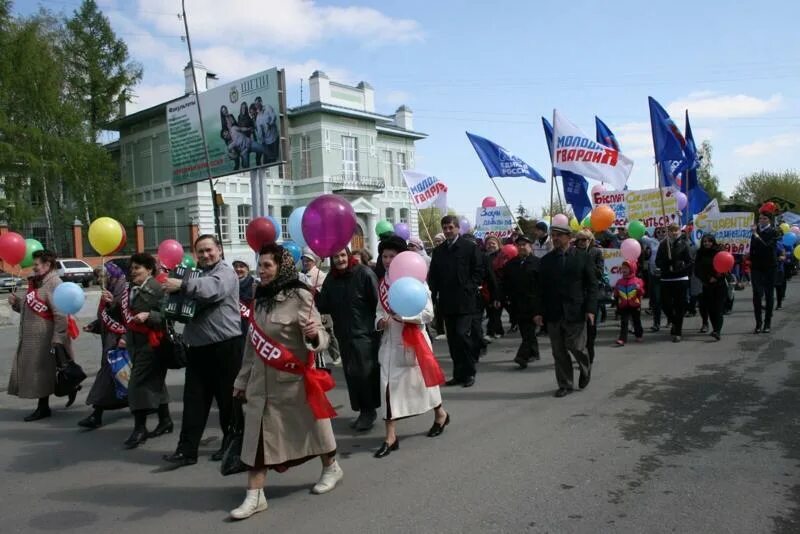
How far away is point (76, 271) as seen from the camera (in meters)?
27.7

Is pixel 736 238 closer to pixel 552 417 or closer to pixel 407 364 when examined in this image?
pixel 552 417

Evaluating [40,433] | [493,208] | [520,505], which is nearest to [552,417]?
[520,505]

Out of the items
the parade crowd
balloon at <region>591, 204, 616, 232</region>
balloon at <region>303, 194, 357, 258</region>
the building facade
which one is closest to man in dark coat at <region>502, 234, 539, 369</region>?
the parade crowd

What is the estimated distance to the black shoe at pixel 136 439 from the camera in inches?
218

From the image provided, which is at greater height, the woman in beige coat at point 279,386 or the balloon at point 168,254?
the balloon at point 168,254

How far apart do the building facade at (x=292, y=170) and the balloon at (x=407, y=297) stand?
33.5 metres

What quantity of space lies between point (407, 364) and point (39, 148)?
3274 cm

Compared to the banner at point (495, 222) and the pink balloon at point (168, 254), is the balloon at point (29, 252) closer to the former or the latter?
the pink balloon at point (168, 254)

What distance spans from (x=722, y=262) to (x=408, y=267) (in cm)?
639

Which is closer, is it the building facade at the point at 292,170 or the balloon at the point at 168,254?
the balloon at the point at 168,254

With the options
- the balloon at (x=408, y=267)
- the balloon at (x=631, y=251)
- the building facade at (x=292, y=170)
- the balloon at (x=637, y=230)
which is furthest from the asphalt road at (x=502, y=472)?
the building facade at (x=292, y=170)

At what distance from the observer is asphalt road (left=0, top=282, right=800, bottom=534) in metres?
3.73

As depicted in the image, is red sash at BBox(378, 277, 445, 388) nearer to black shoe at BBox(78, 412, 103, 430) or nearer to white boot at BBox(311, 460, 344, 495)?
white boot at BBox(311, 460, 344, 495)

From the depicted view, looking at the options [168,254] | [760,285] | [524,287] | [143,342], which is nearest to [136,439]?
[143,342]
